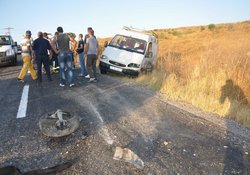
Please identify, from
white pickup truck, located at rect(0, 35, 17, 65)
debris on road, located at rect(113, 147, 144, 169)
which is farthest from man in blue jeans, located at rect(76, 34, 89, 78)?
debris on road, located at rect(113, 147, 144, 169)

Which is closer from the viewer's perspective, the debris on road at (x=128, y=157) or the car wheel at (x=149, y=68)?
the debris on road at (x=128, y=157)

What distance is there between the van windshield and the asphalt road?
4.51 m

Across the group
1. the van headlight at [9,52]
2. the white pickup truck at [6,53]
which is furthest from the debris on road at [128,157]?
the van headlight at [9,52]

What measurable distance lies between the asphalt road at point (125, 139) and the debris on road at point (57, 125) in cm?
11

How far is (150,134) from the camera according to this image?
4.87m

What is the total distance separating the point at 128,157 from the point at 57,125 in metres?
1.53

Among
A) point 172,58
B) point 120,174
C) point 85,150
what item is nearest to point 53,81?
point 172,58

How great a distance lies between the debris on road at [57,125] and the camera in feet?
14.7

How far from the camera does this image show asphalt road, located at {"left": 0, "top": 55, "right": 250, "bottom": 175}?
12.4 ft

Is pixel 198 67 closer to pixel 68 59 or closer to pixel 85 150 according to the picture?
pixel 68 59

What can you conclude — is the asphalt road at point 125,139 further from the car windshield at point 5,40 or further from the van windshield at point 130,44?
the car windshield at point 5,40

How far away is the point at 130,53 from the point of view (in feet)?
36.1

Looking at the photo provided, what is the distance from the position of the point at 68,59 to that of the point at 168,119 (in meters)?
4.44

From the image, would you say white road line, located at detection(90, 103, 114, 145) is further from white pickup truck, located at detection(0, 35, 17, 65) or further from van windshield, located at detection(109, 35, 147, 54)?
white pickup truck, located at detection(0, 35, 17, 65)
